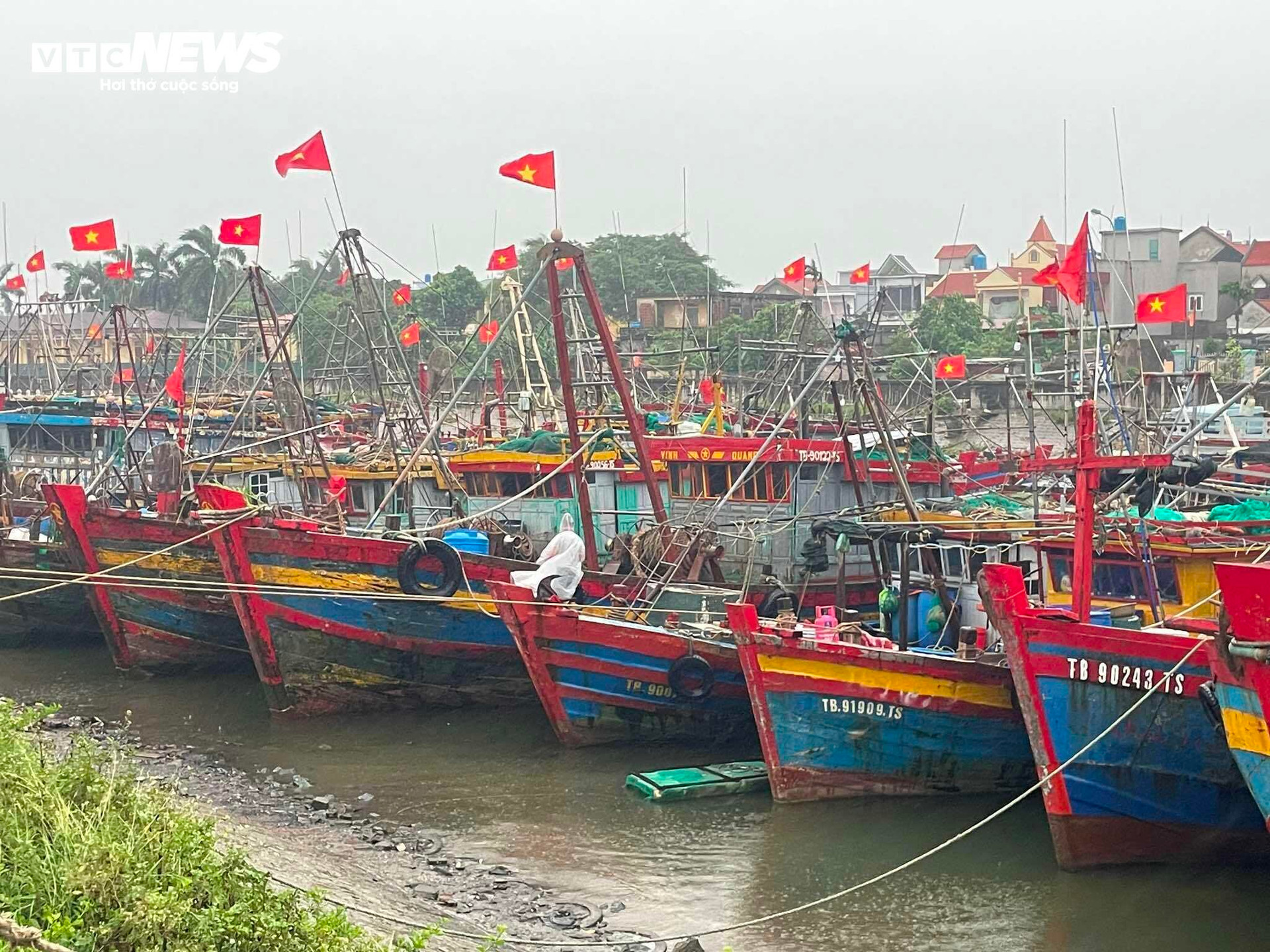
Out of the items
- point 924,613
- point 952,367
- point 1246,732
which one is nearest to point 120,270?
point 952,367

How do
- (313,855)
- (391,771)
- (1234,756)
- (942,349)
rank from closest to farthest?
(1234,756)
(313,855)
(391,771)
(942,349)

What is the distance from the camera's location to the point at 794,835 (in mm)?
12922

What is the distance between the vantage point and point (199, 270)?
215 feet

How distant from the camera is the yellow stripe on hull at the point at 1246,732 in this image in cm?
915

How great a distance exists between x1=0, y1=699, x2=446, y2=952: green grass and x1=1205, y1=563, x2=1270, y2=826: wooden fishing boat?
17.4 feet

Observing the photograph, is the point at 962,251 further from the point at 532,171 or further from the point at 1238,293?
the point at 532,171

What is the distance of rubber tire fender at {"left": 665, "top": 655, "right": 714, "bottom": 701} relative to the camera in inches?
590

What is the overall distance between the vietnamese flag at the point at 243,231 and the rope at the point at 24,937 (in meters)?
14.2

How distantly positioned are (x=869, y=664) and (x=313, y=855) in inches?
202

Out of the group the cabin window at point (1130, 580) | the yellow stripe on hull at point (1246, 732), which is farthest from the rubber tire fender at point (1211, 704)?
the cabin window at point (1130, 580)

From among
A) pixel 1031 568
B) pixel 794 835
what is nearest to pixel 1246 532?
pixel 1031 568

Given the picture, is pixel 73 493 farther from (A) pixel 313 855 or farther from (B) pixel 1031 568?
(B) pixel 1031 568

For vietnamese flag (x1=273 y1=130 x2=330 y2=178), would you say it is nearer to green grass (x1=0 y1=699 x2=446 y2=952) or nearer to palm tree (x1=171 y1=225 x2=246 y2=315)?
green grass (x1=0 y1=699 x2=446 y2=952)

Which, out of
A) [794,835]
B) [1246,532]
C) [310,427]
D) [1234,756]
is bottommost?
[794,835]
